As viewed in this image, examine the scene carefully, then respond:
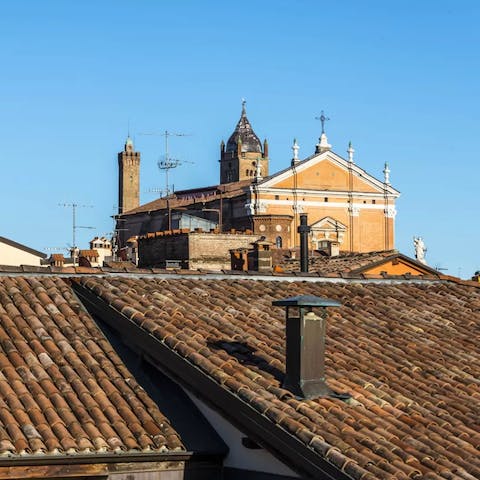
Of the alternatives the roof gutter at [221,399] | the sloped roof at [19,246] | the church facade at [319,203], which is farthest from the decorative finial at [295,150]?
the roof gutter at [221,399]

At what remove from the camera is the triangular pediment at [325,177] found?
2756 inches

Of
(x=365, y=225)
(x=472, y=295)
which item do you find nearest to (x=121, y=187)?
(x=365, y=225)

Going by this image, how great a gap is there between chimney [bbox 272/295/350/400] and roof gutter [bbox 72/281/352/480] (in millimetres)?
558

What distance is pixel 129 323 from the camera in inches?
473

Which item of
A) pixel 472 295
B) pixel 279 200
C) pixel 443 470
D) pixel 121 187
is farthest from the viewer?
pixel 121 187

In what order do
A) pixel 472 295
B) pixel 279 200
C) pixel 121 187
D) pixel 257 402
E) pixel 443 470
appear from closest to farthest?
pixel 443 470, pixel 257 402, pixel 472 295, pixel 279 200, pixel 121 187

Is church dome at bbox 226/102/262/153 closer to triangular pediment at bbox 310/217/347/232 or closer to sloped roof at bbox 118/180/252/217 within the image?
sloped roof at bbox 118/180/252/217

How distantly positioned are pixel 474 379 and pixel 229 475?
9.08 feet

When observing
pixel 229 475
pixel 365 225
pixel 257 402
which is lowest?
pixel 229 475

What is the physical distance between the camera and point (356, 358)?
1224cm

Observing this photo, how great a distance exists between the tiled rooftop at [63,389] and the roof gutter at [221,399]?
0.22 metres

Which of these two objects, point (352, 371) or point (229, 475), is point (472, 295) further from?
point (229, 475)

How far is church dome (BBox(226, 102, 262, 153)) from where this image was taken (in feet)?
363

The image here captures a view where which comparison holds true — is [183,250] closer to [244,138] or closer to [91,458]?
[91,458]
